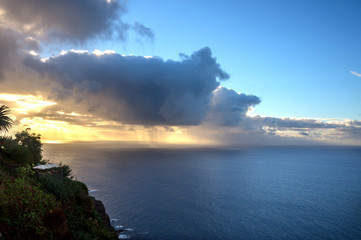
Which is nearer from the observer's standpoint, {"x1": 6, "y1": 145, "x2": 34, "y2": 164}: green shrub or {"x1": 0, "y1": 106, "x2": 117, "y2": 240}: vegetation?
{"x1": 0, "y1": 106, "x2": 117, "y2": 240}: vegetation

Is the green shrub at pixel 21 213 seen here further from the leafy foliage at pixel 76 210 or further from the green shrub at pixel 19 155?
the green shrub at pixel 19 155

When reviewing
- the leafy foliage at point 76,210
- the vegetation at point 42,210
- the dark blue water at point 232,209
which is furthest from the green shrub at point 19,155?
the dark blue water at point 232,209

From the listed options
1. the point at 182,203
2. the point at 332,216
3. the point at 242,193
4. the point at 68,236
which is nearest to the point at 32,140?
the point at 182,203

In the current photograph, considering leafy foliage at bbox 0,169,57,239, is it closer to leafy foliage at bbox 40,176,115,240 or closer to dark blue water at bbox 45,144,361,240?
leafy foliage at bbox 40,176,115,240

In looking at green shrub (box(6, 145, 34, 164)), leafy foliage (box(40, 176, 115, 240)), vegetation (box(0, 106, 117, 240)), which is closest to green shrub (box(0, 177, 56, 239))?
vegetation (box(0, 106, 117, 240))

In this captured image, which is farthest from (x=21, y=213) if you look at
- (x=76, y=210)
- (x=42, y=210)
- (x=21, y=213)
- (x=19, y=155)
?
(x=19, y=155)

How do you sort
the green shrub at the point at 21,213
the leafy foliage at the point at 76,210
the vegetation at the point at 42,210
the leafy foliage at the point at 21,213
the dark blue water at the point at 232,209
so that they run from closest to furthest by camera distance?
the green shrub at the point at 21,213 → the leafy foliage at the point at 21,213 → the vegetation at the point at 42,210 → the leafy foliage at the point at 76,210 → the dark blue water at the point at 232,209

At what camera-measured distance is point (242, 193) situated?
8562cm

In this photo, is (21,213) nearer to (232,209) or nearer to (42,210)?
(42,210)

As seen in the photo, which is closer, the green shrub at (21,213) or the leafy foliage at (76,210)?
the green shrub at (21,213)

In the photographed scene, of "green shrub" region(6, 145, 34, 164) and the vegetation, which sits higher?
"green shrub" region(6, 145, 34, 164)

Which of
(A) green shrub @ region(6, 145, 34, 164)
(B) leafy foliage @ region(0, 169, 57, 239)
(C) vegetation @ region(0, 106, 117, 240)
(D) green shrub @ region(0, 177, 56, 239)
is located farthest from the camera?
(A) green shrub @ region(6, 145, 34, 164)

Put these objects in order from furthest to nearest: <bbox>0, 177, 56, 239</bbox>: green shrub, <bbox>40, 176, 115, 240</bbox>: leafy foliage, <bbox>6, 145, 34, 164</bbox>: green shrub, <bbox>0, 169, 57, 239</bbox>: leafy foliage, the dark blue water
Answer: the dark blue water < <bbox>6, 145, 34, 164</bbox>: green shrub < <bbox>40, 176, 115, 240</bbox>: leafy foliage < <bbox>0, 169, 57, 239</bbox>: leafy foliage < <bbox>0, 177, 56, 239</bbox>: green shrub

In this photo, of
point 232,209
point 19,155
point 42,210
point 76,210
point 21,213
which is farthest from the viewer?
point 232,209
